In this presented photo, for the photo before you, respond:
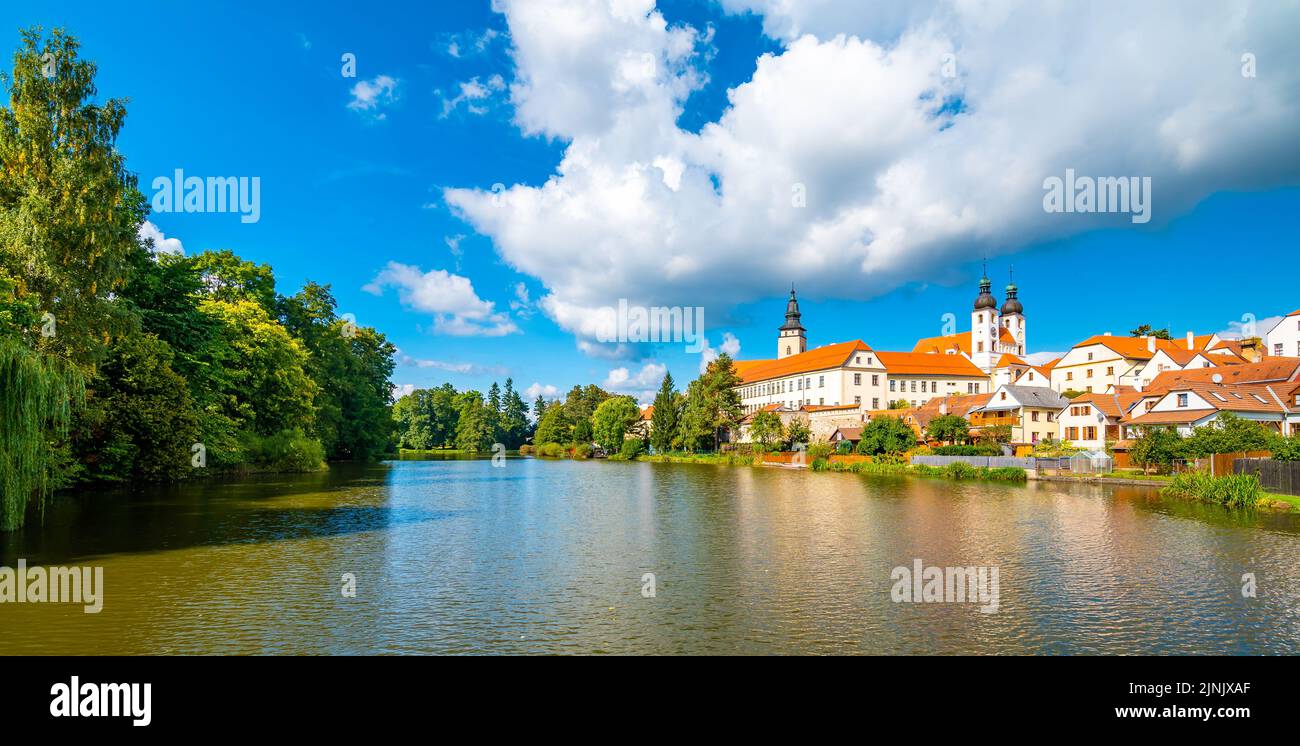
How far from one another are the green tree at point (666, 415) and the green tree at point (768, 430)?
16.6 metres

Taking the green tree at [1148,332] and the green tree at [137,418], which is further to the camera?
the green tree at [1148,332]

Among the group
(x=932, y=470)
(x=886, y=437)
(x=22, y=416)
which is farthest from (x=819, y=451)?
(x=22, y=416)

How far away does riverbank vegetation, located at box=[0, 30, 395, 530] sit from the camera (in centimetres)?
1880

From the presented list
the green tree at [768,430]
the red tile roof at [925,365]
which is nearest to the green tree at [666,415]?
the green tree at [768,430]

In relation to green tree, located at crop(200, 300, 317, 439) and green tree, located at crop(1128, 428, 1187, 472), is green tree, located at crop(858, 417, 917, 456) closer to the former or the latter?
green tree, located at crop(1128, 428, 1187, 472)

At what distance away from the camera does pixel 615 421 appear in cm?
9900

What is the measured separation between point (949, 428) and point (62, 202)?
5912 cm

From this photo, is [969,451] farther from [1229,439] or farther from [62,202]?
[62,202]

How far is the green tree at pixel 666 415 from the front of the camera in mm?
89875

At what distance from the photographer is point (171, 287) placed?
1394 inches

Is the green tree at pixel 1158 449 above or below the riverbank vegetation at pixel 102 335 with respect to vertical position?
below

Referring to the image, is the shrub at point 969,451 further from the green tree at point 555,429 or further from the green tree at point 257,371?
the green tree at point 555,429
